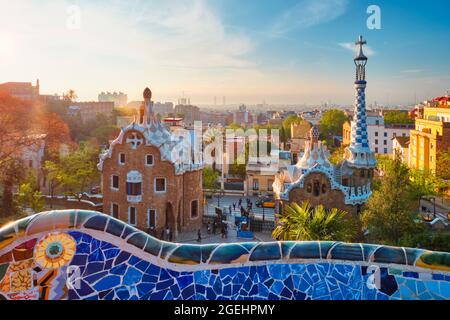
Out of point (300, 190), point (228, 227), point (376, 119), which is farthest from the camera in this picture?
point (376, 119)

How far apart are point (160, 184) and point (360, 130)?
37.4 feet

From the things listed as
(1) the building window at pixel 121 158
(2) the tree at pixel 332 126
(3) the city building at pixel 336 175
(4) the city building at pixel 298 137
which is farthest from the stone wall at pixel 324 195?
(2) the tree at pixel 332 126

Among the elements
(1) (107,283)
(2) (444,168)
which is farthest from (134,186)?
(2) (444,168)

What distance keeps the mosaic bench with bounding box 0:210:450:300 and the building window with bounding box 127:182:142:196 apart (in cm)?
1940

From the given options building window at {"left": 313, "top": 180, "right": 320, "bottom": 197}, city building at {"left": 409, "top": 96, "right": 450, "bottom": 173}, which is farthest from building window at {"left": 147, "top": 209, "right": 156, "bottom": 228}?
city building at {"left": 409, "top": 96, "right": 450, "bottom": 173}

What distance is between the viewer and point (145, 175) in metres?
24.2

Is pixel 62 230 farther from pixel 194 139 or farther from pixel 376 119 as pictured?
pixel 376 119

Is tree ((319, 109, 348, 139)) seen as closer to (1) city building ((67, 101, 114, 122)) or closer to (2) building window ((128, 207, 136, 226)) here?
(1) city building ((67, 101, 114, 122))

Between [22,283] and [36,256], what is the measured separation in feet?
1.03

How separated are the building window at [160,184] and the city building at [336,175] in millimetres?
6231
